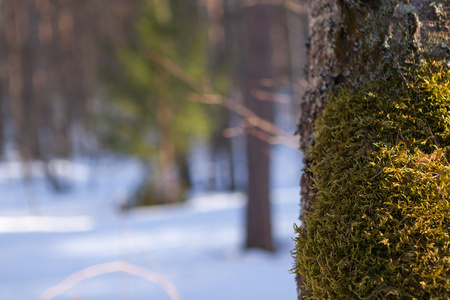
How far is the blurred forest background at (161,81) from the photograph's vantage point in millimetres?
8109

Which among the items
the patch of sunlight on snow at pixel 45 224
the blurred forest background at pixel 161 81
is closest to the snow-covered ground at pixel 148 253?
the patch of sunlight on snow at pixel 45 224

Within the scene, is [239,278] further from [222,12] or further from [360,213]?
[222,12]

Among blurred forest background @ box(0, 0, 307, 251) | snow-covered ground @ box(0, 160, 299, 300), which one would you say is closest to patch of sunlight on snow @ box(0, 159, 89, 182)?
blurred forest background @ box(0, 0, 307, 251)

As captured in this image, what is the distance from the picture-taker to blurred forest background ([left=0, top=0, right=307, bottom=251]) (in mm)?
8109

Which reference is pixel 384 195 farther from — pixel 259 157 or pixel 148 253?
pixel 259 157

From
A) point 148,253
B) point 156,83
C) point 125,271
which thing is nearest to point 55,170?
point 156,83

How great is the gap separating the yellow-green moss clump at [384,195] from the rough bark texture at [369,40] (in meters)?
0.06

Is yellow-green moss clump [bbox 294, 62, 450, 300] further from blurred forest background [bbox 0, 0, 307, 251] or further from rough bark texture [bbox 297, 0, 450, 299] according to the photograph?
blurred forest background [bbox 0, 0, 307, 251]

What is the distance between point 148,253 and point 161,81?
25.2ft

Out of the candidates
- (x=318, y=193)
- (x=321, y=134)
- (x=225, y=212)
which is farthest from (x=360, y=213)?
(x=225, y=212)

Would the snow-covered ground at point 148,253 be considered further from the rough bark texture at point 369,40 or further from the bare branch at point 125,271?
the rough bark texture at point 369,40

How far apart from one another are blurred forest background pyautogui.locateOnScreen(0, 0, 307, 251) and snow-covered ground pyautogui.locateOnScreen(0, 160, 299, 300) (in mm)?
1031

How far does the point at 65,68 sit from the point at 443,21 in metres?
26.2

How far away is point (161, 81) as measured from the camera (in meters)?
13.9
